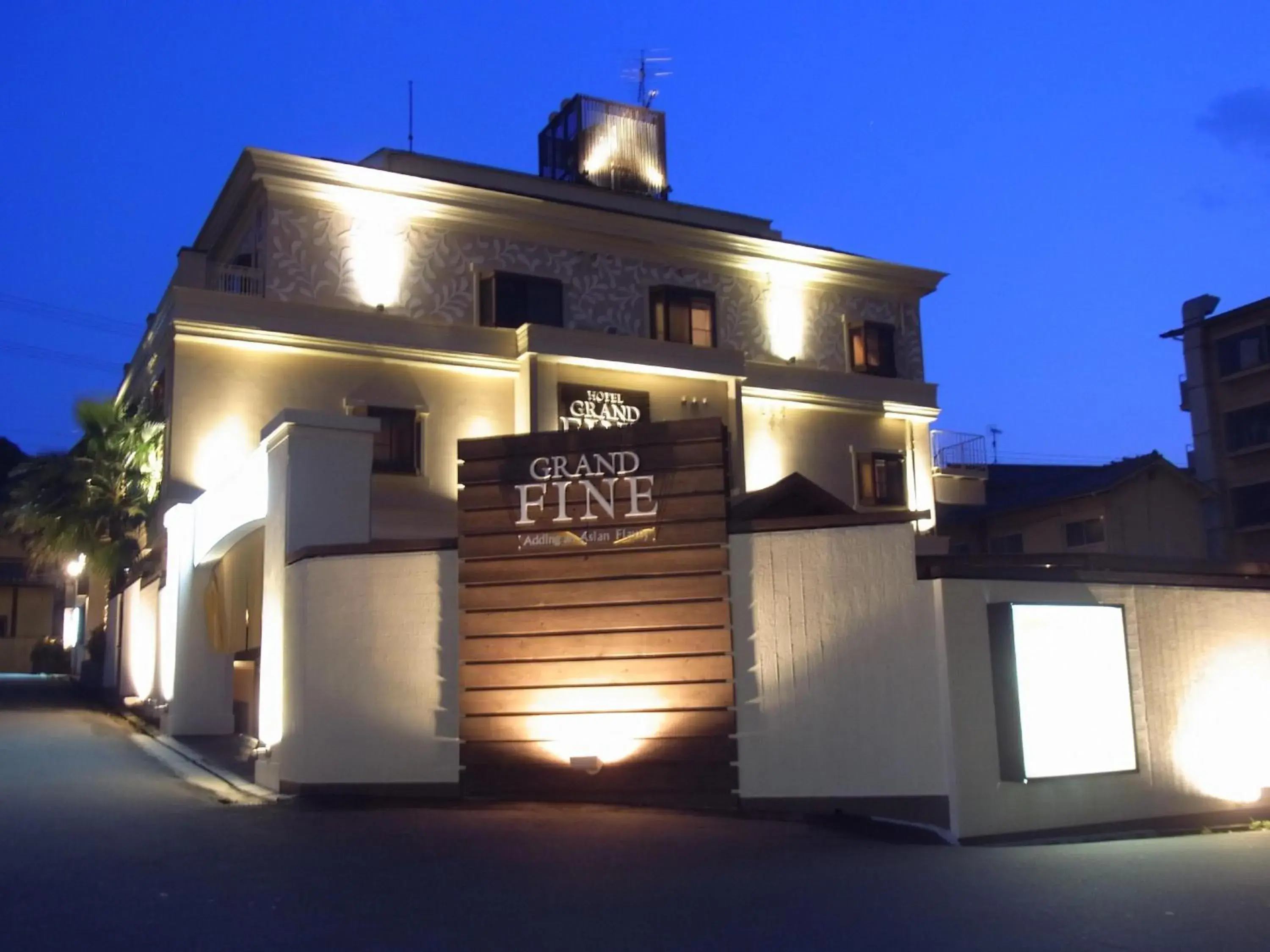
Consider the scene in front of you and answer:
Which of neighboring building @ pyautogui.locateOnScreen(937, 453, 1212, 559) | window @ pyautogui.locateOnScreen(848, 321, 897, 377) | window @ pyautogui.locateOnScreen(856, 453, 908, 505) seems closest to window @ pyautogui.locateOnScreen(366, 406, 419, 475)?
window @ pyautogui.locateOnScreen(856, 453, 908, 505)

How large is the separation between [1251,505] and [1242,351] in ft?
15.8

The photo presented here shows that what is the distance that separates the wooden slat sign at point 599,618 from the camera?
10.1 metres

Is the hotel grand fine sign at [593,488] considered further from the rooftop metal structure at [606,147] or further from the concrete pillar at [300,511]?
the rooftop metal structure at [606,147]

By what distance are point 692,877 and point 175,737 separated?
10333 mm

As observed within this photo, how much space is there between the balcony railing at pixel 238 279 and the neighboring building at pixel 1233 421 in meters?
29.3

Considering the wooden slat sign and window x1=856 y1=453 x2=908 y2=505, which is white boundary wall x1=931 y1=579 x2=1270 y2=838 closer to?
the wooden slat sign

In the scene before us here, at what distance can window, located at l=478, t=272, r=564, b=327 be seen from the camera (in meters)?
21.7

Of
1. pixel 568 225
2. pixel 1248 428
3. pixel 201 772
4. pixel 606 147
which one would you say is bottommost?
pixel 201 772

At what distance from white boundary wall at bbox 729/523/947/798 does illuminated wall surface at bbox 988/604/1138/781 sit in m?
0.56

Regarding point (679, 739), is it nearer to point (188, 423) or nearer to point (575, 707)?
point (575, 707)

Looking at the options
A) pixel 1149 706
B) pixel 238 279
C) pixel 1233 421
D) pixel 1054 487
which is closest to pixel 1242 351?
pixel 1233 421

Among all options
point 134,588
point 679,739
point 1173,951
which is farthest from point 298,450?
point 134,588

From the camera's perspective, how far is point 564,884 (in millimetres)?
6926

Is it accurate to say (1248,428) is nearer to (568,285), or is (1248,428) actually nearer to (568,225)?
(568,285)
